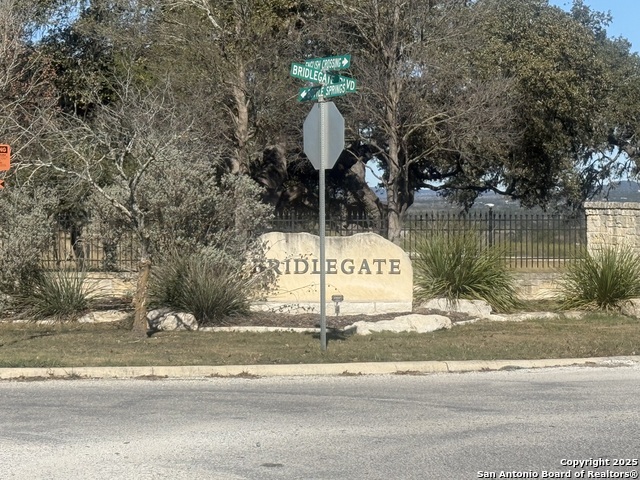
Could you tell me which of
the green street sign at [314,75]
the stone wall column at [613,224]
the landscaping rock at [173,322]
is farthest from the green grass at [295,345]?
the stone wall column at [613,224]

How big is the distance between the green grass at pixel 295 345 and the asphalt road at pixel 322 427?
0.90m

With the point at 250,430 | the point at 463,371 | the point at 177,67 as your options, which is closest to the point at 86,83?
the point at 177,67

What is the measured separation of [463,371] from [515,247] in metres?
8.56

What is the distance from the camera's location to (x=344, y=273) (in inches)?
655

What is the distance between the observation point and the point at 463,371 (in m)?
11.4

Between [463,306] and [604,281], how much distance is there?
9.14ft

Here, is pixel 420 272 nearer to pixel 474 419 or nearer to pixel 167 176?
pixel 167 176

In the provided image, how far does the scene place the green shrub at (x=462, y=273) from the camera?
17.0m

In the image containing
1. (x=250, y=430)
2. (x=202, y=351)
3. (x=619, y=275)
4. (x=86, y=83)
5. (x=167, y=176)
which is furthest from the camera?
(x=86, y=83)

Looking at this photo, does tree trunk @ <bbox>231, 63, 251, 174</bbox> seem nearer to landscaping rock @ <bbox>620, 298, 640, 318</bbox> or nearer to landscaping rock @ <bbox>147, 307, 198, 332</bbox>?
landscaping rock @ <bbox>147, 307, 198, 332</bbox>

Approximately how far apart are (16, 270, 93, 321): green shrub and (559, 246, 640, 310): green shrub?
8941mm

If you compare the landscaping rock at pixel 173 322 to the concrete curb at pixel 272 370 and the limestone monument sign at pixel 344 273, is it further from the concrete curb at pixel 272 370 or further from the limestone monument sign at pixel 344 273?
the concrete curb at pixel 272 370

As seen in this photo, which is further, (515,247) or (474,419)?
(515,247)

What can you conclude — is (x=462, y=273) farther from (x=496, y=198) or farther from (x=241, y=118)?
(x=496, y=198)
